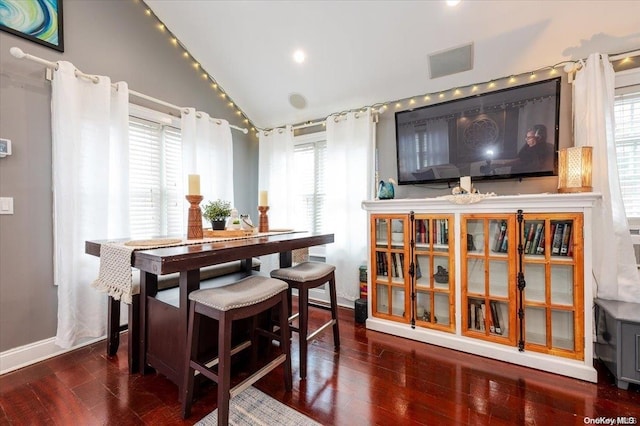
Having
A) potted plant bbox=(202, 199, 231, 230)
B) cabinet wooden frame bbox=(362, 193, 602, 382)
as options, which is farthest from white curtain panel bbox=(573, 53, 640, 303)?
potted plant bbox=(202, 199, 231, 230)

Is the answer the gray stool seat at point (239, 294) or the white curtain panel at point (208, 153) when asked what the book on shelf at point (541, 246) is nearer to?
the gray stool seat at point (239, 294)

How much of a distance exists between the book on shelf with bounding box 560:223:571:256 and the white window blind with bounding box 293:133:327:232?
224 cm

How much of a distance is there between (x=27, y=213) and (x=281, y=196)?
230 cm

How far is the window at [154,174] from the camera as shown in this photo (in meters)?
2.77

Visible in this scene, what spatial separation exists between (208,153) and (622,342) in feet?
12.3

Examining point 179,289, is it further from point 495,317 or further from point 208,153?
point 495,317

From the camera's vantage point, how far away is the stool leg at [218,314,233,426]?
1.39m

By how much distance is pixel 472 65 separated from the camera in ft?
8.32

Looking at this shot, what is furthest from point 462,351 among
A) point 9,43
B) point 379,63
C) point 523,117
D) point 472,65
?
point 9,43

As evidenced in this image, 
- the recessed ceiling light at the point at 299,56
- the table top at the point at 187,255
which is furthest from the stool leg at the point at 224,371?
the recessed ceiling light at the point at 299,56

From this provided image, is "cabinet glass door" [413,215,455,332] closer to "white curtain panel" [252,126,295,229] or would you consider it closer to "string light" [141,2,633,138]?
"string light" [141,2,633,138]

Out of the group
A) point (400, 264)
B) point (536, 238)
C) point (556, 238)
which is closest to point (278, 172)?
point (400, 264)

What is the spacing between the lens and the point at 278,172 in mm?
3691

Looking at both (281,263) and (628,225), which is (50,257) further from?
(628,225)
